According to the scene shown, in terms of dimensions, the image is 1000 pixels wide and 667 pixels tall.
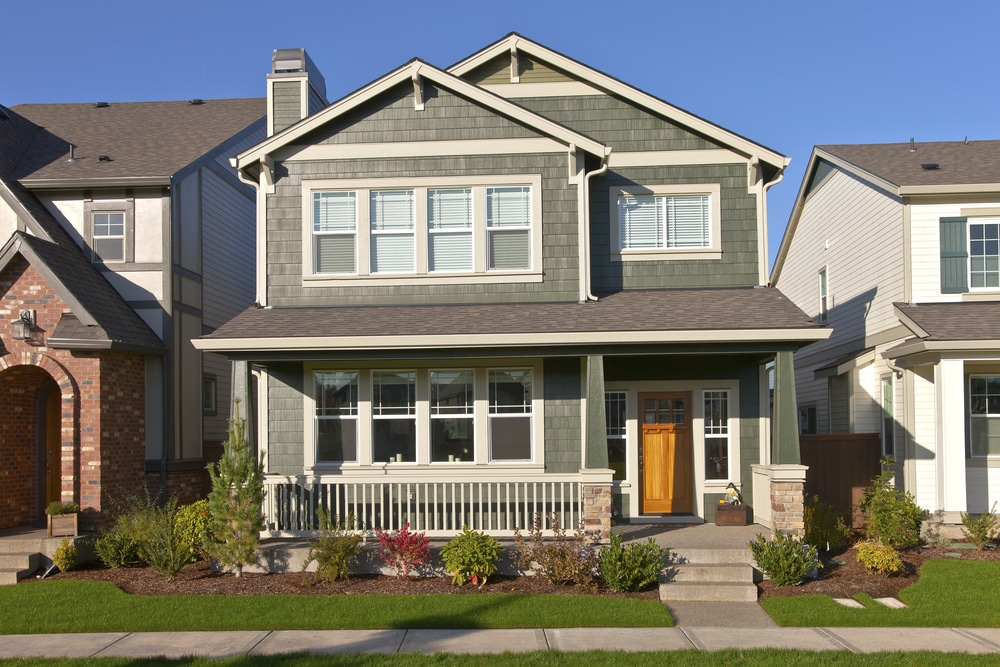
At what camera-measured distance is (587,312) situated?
12.8 meters

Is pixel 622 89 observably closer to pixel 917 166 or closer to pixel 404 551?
pixel 917 166

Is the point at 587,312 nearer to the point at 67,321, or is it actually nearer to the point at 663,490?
the point at 663,490

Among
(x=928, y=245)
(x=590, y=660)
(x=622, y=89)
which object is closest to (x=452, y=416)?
(x=590, y=660)

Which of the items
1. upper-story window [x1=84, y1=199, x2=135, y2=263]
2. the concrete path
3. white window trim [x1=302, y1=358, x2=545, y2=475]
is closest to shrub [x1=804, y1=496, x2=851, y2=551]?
the concrete path

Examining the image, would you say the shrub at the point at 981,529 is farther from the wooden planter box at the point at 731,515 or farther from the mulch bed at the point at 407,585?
the wooden planter box at the point at 731,515

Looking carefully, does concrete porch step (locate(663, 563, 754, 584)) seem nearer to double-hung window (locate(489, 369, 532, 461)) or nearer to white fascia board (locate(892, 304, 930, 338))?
double-hung window (locate(489, 369, 532, 461))

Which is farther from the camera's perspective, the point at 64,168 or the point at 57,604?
the point at 64,168

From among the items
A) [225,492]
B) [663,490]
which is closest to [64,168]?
[225,492]

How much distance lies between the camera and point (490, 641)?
863 centimetres

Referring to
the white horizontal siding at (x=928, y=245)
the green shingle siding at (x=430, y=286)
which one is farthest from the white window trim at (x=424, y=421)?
the white horizontal siding at (x=928, y=245)

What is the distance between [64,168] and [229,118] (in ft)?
14.4

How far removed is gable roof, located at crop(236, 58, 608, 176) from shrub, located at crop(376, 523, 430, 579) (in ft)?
21.3

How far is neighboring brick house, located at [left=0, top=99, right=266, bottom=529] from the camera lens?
13.5 metres

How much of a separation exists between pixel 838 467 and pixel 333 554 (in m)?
9.42
